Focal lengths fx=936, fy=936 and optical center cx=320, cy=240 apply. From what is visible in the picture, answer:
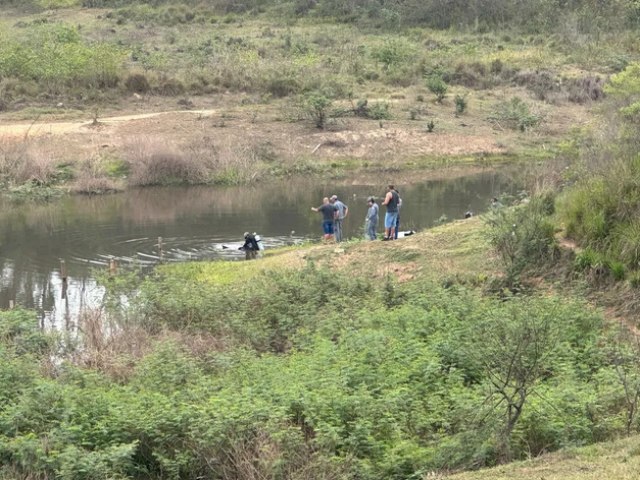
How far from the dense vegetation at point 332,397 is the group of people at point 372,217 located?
8.57m

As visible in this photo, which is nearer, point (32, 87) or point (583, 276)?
point (583, 276)

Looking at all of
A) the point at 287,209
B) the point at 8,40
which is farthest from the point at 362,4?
the point at 287,209

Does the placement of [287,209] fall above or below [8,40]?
below

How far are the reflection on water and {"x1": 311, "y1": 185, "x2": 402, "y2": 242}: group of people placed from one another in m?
2.42

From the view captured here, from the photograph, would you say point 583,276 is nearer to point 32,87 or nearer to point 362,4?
point 32,87

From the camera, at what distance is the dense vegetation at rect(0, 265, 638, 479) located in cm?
1029

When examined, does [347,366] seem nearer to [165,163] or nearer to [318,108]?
[165,163]

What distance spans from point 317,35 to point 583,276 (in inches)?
2078

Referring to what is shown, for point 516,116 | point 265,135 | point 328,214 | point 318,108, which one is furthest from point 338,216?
point 516,116

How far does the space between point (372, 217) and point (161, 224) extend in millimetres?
9635

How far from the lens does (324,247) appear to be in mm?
23828

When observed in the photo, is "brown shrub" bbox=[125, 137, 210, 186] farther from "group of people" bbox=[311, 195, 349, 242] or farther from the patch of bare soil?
"group of people" bbox=[311, 195, 349, 242]

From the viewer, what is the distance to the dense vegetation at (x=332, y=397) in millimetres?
10289

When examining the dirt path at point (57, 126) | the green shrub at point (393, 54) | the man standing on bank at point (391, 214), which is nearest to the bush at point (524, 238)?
the man standing on bank at point (391, 214)
